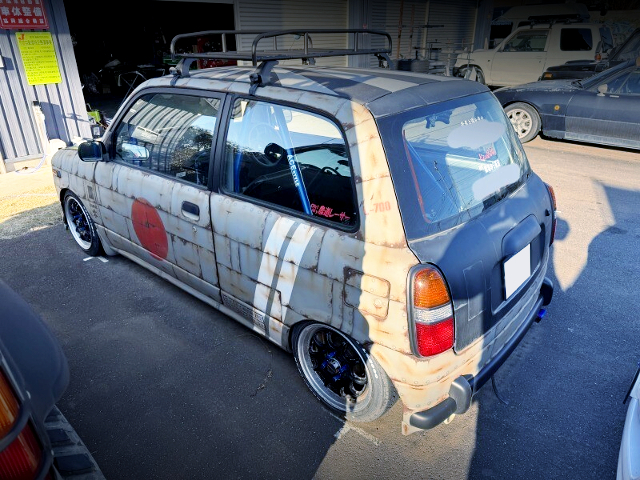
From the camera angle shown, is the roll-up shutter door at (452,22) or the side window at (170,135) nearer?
the side window at (170,135)

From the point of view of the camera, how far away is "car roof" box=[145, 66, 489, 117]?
2082 mm

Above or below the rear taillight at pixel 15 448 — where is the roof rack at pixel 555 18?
above

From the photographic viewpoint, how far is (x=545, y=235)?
254 centimetres

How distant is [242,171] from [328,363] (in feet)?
3.98

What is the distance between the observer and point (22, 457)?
1.13m

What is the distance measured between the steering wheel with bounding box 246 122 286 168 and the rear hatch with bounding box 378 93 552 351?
0.69m

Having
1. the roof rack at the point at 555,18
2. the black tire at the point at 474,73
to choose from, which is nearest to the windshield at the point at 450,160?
the black tire at the point at 474,73

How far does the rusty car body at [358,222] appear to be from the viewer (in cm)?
193

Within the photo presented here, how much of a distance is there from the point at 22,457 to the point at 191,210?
1.79 m

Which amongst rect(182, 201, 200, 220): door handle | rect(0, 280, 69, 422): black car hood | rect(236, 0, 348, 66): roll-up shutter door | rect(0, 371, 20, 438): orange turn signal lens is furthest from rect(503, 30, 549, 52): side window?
rect(0, 371, 20, 438): orange turn signal lens

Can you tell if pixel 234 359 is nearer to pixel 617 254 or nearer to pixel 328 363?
pixel 328 363

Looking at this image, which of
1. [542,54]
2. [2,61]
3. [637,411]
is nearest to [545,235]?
[637,411]

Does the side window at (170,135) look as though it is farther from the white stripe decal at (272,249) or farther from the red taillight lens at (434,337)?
the red taillight lens at (434,337)

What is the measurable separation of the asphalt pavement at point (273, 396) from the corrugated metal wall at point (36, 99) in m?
3.67
